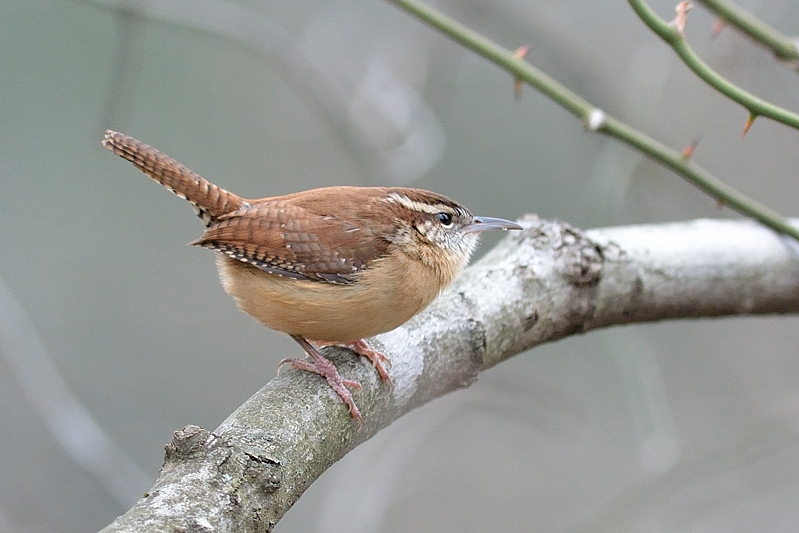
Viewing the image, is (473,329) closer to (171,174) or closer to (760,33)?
(171,174)

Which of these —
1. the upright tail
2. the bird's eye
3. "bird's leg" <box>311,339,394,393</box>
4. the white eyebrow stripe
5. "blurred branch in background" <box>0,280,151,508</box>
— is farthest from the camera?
"blurred branch in background" <box>0,280,151,508</box>

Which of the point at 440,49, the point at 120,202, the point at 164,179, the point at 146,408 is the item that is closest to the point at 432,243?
the point at 164,179

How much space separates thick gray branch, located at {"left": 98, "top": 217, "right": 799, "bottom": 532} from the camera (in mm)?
1729

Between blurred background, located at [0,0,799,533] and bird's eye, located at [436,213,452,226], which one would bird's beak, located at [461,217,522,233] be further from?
blurred background, located at [0,0,799,533]

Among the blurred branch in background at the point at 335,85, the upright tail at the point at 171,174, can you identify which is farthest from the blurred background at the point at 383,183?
the upright tail at the point at 171,174

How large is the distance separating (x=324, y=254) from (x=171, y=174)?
674 mm

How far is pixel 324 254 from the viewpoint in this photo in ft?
8.86

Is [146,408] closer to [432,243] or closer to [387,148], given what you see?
[387,148]

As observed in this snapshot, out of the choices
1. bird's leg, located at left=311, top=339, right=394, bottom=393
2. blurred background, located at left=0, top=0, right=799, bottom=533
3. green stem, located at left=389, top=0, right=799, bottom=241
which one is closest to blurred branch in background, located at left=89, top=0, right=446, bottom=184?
blurred background, located at left=0, top=0, right=799, bottom=533

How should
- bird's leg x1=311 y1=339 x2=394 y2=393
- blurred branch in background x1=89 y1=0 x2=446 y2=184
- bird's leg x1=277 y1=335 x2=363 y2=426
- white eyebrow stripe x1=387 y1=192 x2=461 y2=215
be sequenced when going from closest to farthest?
bird's leg x1=277 y1=335 x2=363 y2=426 → bird's leg x1=311 y1=339 x2=394 y2=393 → white eyebrow stripe x1=387 y1=192 x2=461 y2=215 → blurred branch in background x1=89 y1=0 x2=446 y2=184

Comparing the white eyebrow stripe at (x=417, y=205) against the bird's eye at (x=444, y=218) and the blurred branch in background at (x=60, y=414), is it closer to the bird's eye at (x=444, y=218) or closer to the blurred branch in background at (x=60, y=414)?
the bird's eye at (x=444, y=218)

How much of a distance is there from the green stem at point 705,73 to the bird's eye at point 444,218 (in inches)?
43.1

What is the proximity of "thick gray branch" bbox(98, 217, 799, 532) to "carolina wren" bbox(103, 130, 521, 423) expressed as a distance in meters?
0.12

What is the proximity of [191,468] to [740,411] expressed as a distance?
5.79m
